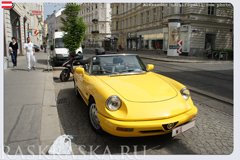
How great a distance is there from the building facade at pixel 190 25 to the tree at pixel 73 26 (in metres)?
13.8

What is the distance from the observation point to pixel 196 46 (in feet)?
86.2

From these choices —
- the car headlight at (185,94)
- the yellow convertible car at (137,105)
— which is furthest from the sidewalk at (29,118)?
the car headlight at (185,94)

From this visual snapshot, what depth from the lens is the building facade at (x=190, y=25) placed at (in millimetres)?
25719

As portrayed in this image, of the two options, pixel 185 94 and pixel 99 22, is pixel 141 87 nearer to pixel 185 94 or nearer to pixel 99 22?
pixel 185 94

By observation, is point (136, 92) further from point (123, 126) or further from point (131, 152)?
point (131, 152)

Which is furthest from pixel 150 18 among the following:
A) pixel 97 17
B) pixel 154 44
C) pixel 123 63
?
pixel 97 17

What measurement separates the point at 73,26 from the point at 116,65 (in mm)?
7641

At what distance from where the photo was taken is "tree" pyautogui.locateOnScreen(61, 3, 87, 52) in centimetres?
1087

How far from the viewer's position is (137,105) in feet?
9.91

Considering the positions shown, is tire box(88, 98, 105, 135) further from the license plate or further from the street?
the license plate

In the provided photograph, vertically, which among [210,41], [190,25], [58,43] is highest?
[190,25]

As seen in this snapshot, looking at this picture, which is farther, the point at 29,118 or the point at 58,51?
the point at 58,51

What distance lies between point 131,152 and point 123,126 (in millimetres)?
483

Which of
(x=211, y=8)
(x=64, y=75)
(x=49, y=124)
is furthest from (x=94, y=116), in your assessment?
(x=211, y=8)
